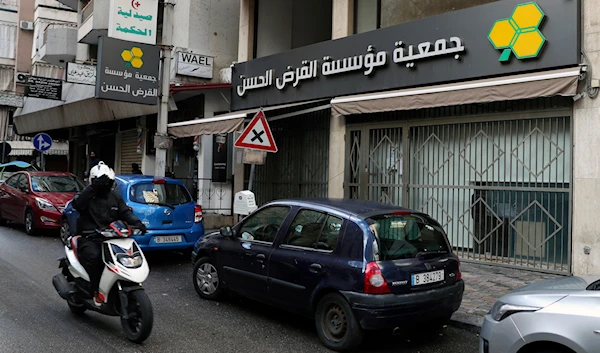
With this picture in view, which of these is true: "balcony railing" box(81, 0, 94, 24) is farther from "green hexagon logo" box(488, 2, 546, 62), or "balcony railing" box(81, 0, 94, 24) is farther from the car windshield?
"green hexagon logo" box(488, 2, 546, 62)

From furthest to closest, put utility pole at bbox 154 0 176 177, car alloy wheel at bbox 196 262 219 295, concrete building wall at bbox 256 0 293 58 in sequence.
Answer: concrete building wall at bbox 256 0 293 58
utility pole at bbox 154 0 176 177
car alloy wheel at bbox 196 262 219 295

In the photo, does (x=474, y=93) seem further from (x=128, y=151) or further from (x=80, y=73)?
(x=128, y=151)

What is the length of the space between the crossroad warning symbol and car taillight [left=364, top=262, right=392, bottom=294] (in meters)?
4.38

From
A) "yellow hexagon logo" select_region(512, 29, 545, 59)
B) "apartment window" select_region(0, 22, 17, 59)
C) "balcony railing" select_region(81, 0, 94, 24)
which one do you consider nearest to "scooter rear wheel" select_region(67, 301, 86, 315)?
"yellow hexagon logo" select_region(512, 29, 545, 59)

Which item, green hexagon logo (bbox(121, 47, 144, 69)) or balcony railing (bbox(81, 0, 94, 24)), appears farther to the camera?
balcony railing (bbox(81, 0, 94, 24))

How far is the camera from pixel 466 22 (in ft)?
28.4

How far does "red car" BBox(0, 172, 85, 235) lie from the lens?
37.4 feet

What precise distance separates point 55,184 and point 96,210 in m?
8.35

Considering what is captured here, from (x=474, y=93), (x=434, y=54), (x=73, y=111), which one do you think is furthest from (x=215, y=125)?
(x=73, y=111)

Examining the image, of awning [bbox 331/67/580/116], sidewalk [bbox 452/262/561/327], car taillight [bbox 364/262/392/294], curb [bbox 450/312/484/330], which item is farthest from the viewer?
awning [bbox 331/67/580/116]

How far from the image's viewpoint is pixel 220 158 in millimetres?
14367

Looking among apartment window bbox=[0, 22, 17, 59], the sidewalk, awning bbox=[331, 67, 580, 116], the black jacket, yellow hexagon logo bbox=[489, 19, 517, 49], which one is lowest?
the sidewalk

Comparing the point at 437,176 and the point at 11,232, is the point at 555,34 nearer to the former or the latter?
the point at 437,176

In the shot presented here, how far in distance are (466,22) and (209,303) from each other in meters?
6.49
